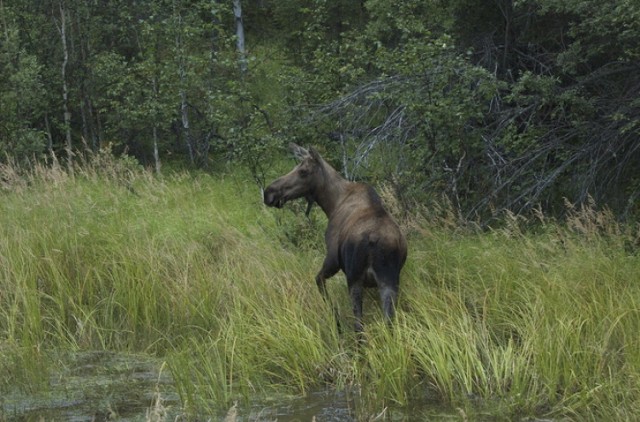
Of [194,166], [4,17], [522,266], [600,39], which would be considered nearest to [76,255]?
[522,266]

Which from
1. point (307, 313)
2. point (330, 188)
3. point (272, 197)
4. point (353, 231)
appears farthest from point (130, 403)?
point (330, 188)

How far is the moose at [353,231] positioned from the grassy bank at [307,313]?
0.27m

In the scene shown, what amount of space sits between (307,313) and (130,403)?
1902 mm

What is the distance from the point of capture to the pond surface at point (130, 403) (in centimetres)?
715

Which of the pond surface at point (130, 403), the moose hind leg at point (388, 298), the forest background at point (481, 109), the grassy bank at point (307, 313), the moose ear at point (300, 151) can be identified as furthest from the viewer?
the forest background at point (481, 109)

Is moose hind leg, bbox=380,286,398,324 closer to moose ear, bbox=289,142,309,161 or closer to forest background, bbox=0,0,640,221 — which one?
moose ear, bbox=289,142,309,161

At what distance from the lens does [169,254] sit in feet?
32.7

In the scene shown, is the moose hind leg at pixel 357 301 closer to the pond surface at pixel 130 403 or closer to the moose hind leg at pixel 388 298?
the moose hind leg at pixel 388 298

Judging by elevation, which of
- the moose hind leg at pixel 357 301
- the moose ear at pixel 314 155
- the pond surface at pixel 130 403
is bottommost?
the pond surface at pixel 130 403

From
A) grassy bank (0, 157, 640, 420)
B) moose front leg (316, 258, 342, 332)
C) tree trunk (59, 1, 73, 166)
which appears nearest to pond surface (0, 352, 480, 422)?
grassy bank (0, 157, 640, 420)

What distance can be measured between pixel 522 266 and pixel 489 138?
449 centimetres

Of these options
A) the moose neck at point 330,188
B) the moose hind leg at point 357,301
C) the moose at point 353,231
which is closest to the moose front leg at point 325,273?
the moose at point 353,231

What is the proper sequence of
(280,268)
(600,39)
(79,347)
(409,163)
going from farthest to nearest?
(409,163)
(600,39)
(280,268)
(79,347)

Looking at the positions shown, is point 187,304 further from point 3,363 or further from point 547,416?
point 547,416
